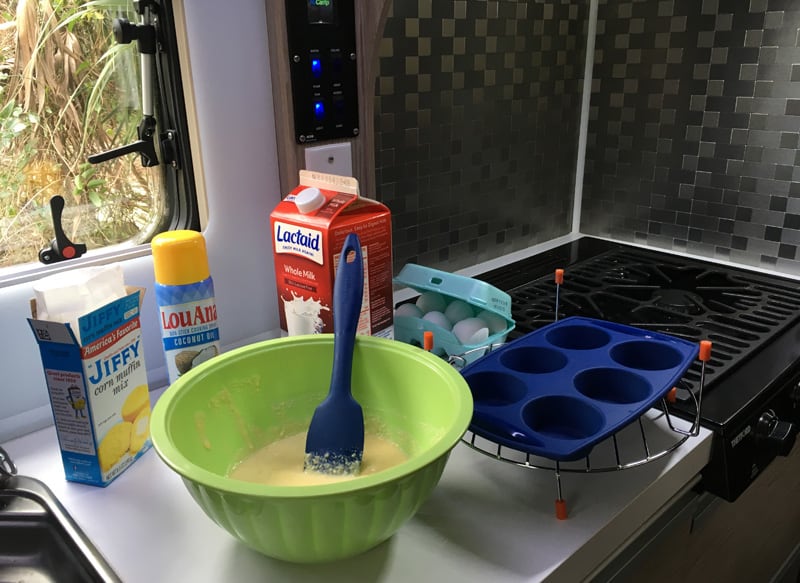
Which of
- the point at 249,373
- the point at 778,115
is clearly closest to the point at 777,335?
the point at 778,115

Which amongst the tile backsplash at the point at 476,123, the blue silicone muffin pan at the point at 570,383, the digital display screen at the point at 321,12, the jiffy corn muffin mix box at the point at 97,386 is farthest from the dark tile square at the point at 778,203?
the jiffy corn muffin mix box at the point at 97,386

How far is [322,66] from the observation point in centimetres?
98

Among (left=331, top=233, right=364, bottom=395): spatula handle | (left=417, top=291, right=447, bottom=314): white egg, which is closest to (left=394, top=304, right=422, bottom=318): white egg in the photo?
(left=417, top=291, right=447, bottom=314): white egg

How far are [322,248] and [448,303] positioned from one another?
29 cm

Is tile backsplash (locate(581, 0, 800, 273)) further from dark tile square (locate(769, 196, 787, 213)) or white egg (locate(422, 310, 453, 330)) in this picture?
white egg (locate(422, 310, 453, 330))

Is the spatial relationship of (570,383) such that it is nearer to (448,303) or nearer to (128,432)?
(448,303)

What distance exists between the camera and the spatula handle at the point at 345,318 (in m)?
0.71

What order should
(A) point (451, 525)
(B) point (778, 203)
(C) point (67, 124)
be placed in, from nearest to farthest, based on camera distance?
(A) point (451, 525)
(C) point (67, 124)
(B) point (778, 203)

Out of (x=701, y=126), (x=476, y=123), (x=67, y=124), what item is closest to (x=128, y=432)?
(x=67, y=124)

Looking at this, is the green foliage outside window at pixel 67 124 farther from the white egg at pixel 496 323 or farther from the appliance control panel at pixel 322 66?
the white egg at pixel 496 323

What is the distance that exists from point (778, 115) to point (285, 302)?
1.07 metres

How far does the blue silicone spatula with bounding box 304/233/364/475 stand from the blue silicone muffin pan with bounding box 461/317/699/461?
0.42ft

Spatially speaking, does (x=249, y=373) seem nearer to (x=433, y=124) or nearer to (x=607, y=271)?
(x=433, y=124)

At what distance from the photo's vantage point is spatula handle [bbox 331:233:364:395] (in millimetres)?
711
